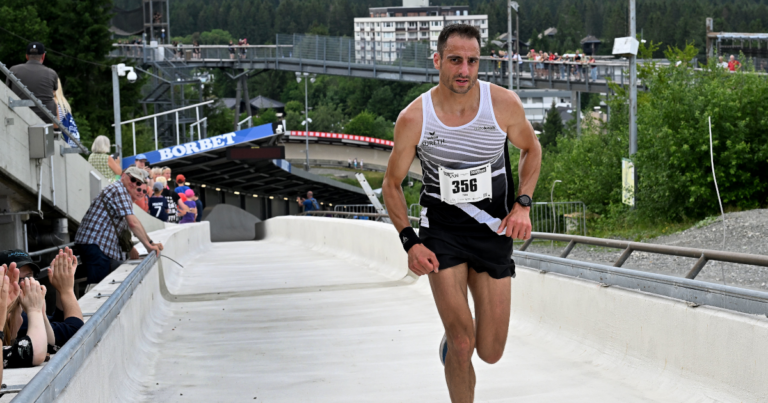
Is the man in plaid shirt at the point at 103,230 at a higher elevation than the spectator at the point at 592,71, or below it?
below

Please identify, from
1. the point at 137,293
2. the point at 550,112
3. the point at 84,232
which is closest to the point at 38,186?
the point at 84,232

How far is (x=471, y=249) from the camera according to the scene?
16.2ft

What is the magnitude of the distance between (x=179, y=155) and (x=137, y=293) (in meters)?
29.3

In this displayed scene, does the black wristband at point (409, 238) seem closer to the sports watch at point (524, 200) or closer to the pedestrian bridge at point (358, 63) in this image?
the sports watch at point (524, 200)

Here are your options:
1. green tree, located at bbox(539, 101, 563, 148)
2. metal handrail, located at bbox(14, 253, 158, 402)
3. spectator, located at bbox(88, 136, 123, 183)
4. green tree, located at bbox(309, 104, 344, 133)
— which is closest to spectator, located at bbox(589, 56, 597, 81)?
spectator, located at bbox(88, 136, 123, 183)

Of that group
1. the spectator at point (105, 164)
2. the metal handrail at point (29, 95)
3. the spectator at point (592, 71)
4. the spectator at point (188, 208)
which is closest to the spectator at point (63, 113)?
the metal handrail at point (29, 95)

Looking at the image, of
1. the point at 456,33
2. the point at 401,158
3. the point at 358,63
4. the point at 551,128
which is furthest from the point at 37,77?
the point at 551,128

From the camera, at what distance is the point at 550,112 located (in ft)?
363

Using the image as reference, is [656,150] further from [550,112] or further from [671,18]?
[671,18]

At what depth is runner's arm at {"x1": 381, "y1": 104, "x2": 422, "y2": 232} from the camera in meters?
4.92

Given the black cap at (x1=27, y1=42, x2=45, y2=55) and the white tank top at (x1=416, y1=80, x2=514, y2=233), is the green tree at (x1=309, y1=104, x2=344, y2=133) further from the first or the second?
the white tank top at (x1=416, y1=80, x2=514, y2=233)

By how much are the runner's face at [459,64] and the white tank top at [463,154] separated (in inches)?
6.0

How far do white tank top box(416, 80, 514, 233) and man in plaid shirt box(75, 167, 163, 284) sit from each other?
5.22m

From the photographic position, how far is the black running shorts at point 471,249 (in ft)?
16.2
